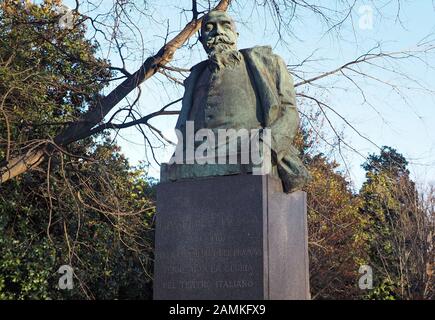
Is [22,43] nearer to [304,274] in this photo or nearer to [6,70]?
[6,70]

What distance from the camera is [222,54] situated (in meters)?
6.47

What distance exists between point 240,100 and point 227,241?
1410mm

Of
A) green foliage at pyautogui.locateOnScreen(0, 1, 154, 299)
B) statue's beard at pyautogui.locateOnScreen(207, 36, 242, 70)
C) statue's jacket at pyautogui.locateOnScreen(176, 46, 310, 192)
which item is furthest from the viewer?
green foliage at pyautogui.locateOnScreen(0, 1, 154, 299)

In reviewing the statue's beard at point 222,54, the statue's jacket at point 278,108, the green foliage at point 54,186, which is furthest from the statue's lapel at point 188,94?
the green foliage at point 54,186

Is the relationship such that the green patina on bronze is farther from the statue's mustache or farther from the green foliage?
the green foliage

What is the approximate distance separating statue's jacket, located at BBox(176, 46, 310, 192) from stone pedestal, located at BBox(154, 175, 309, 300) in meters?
0.21

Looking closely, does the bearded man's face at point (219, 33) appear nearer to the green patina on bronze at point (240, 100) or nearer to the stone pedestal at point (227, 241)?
the green patina on bronze at point (240, 100)

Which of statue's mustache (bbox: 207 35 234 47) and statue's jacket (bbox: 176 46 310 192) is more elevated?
statue's mustache (bbox: 207 35 234 47)

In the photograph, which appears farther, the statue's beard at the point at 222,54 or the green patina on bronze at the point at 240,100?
the statue's beard at the point at 222,54

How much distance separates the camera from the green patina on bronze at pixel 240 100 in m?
6.15

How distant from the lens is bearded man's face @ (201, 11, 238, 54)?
6500 mm

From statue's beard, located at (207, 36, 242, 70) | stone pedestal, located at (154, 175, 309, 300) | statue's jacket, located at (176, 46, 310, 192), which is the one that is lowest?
stone pedestal, located at (154, 175, 309, 300)

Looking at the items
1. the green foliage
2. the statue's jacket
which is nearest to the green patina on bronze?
the statue's jacket

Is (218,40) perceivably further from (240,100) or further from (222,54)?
(240,100)
